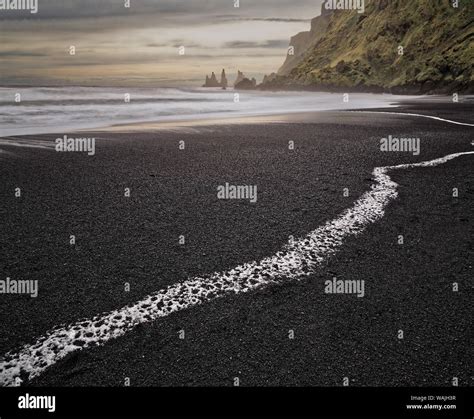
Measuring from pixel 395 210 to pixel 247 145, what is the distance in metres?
8.82

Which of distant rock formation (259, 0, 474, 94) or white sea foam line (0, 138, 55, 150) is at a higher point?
distant rock formation (259, 0, 474, 94)

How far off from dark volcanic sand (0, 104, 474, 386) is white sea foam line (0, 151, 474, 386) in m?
0.15

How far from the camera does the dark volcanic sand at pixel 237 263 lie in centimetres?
386

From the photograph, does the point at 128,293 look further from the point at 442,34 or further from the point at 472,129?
the point at 442,34

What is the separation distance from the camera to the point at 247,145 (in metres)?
15.8

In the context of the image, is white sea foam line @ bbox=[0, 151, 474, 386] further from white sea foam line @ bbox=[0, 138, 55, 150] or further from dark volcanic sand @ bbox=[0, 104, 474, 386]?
white sea foam line @ bbox=[0, 138, 55, 150]

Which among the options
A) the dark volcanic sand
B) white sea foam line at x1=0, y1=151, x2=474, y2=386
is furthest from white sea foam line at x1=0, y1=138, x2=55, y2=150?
white sea foam line at x1=0, y1=151, x2=474, y2=386

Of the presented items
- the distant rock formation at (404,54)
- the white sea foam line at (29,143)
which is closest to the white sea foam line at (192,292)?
the white sea foam line at (29,143)

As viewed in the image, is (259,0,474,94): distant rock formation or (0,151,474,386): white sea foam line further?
(259,0,474,94): distant rock formation

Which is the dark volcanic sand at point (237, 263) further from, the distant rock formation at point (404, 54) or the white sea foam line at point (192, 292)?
the distant rock formation at point (404, 54)

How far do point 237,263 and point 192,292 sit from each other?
113 cm

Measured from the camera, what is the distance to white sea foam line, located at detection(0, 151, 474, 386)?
12.8 ft

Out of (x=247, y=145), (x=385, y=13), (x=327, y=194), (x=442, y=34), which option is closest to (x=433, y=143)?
(x=247, y=145)

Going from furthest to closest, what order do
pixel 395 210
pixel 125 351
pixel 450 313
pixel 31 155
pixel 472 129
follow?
pixel 472 129, pixel 31 155, pixel 395 210, pixel 450 313, pixel 125 351
